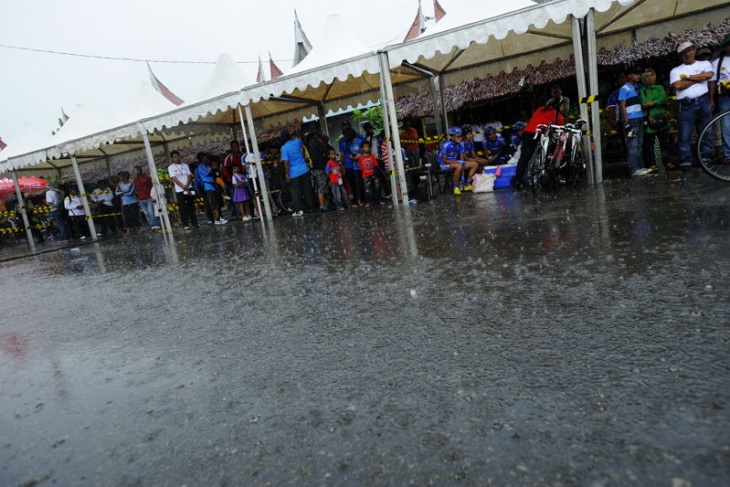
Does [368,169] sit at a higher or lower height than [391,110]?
lower

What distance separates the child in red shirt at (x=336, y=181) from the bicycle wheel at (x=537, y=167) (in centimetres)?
468

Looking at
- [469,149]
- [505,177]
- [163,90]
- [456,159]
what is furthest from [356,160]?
[163,90]

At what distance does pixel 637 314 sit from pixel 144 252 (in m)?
7.83

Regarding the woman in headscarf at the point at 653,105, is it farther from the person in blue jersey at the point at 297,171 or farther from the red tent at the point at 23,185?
the red tent at the point at 23,185

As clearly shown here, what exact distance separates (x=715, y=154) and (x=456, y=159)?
5.59 m

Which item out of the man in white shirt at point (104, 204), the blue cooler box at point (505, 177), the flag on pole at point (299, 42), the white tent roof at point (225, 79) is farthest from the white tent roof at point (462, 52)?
the flag on pole at point (299, 42)

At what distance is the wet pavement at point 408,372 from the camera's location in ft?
4.49

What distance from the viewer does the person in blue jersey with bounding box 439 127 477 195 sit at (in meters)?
10.4

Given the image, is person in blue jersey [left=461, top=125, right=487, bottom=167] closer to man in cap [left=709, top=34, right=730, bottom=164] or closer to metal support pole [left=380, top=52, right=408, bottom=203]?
metal support pole [left=380, top=52, right=408, bottom=203]

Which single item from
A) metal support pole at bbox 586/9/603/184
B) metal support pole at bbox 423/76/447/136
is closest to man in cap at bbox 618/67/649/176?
metal support pole at bbox 586/9/603/184

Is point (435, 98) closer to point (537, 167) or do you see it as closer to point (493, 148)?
point (493, 148)

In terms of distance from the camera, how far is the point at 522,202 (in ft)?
23.0

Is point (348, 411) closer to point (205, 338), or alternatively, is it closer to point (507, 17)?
point (205, 338)

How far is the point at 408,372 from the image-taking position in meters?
1.95
